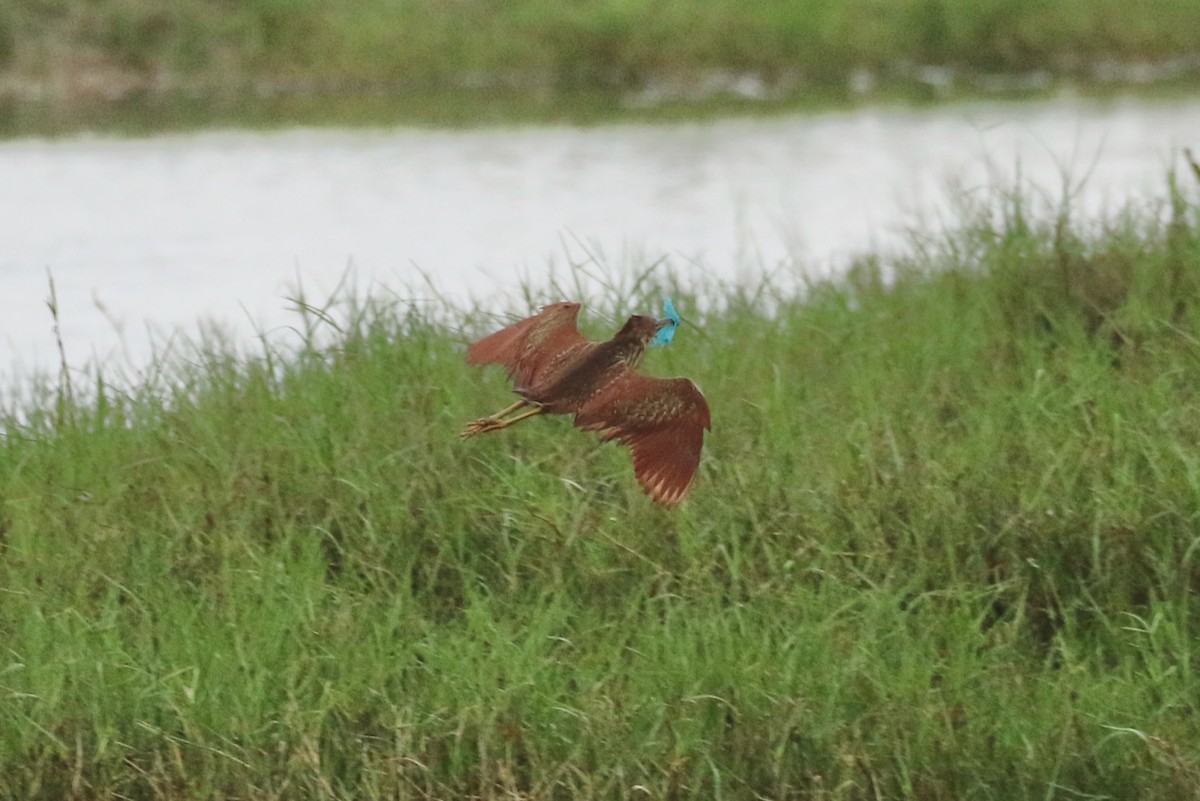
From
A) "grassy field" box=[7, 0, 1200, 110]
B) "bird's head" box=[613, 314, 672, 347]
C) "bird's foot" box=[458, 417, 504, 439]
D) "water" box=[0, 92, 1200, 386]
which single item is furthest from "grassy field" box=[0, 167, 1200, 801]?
"grassy field" box=[7, 0, 1200, 110]

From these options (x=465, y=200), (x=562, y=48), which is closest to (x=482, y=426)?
(x=465, y=200)

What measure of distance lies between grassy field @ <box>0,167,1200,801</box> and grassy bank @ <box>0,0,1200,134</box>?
6680 millimetres

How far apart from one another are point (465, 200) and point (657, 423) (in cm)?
505

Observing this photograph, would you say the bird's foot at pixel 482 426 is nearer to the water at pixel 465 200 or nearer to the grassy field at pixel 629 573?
the grassy field at pixel 629 573

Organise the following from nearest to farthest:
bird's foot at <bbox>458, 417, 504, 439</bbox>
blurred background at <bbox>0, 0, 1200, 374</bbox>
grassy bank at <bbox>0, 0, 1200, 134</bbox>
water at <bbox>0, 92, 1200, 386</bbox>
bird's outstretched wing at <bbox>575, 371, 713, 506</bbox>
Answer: bird's outstretched wing at <bbox>575, 371, 713, 506</bbox> → bird's foot at <bbox>458, 417, 504, 439</bbox> → water at <bbox>0, 92, 1200, 386</bbox> → blurred background at <bbox>0, 0, 1200, 374</bbox> → grassy bank at <bbox>0, 0, 1200, 134</bbox>

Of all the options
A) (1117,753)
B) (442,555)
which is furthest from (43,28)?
(1117,753)

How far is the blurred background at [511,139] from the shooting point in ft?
18.3

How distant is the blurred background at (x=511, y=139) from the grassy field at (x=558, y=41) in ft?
0.07

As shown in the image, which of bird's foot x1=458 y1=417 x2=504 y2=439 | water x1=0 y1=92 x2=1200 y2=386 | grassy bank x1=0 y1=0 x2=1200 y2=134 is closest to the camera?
bird's foot x1=458 y1=417 x2=504 y2=439

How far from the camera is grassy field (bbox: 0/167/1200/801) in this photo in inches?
100

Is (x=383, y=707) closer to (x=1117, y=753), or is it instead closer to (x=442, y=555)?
(x=442, y=555)

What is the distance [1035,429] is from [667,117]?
6898 millimetres

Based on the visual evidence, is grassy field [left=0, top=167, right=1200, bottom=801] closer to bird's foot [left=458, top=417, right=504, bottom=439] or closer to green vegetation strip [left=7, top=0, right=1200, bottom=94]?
bird's foot [left=458, top=417, right=504, bottom=439]

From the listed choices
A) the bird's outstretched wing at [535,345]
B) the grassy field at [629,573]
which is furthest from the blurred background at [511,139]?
the bird's outstretched wing at [535,345]
